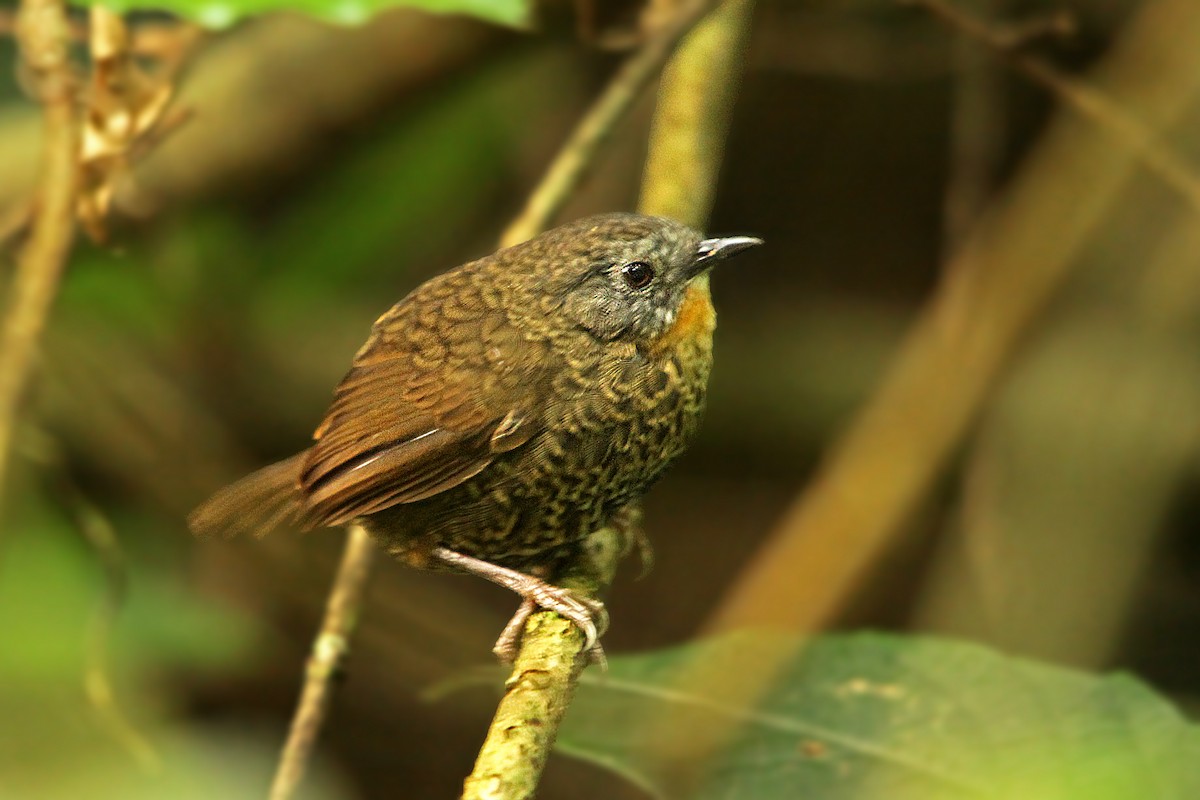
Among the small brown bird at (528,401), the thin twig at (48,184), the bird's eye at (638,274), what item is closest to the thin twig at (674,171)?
the small brown bird at (528,401)

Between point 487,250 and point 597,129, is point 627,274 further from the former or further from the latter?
point 487,250

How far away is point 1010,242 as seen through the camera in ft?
12.5

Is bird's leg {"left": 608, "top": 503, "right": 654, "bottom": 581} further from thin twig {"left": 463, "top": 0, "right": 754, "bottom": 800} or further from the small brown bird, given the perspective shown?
the small brown bird

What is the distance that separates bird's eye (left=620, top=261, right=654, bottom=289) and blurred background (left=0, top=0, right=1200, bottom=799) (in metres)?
0.67

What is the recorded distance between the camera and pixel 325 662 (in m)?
2.80

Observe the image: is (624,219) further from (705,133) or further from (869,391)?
(869,391)

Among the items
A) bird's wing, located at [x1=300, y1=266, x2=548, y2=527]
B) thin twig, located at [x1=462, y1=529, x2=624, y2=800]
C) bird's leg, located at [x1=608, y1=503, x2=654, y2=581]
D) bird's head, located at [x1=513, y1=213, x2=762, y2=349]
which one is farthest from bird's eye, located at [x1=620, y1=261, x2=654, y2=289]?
thin twig, located at [x1=462, y1=529, x2=624, y2=800]

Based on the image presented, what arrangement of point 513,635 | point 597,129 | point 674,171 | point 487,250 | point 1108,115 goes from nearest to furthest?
point 513,635
point 674,171
point 597,129
point 1108,115
point 487,250

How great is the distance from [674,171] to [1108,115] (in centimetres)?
118

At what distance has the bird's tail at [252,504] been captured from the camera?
294 cm

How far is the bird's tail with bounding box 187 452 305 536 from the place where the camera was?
2938 mm

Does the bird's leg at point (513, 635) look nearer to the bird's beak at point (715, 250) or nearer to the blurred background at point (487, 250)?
the blurred background at point (487, 250)

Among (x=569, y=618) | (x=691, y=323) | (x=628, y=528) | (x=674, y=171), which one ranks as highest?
(x=674, y=171)

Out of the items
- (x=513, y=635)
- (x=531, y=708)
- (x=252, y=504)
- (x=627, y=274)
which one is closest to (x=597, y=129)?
(x=627, y=274)
